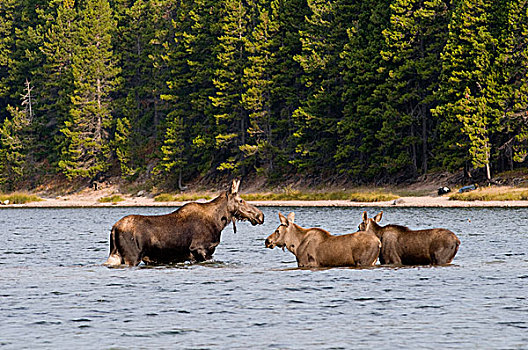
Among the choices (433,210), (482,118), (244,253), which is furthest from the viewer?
(482,118)

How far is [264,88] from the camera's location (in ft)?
282

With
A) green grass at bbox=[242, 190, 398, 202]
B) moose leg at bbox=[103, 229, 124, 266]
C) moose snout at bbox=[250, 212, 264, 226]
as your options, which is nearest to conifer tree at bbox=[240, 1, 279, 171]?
green grass at bbox=[242, 190, 398, 202]

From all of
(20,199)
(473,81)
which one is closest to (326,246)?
(473,81)

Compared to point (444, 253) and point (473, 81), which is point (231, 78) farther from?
point (444, 253)

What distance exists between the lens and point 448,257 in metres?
21.2

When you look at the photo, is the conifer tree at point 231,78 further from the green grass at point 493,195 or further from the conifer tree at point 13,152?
the conifer tree at point 13,152

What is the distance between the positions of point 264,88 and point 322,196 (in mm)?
15718

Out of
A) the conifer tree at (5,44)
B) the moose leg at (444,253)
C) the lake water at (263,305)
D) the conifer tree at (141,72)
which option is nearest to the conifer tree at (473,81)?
the lake water at (263,305)

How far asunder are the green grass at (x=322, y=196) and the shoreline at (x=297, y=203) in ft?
2.88

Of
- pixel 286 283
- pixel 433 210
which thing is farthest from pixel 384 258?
pixel 433 210

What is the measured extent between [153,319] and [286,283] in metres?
4.96

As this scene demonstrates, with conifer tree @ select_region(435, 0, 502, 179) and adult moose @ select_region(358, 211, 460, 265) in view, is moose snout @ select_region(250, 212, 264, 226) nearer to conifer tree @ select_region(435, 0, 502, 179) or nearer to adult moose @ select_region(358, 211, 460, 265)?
adult moose @ select_region(358, 211, 460, 265)

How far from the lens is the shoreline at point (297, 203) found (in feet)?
194

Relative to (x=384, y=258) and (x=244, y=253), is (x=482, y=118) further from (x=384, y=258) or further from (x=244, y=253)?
(x=384, y=258)
